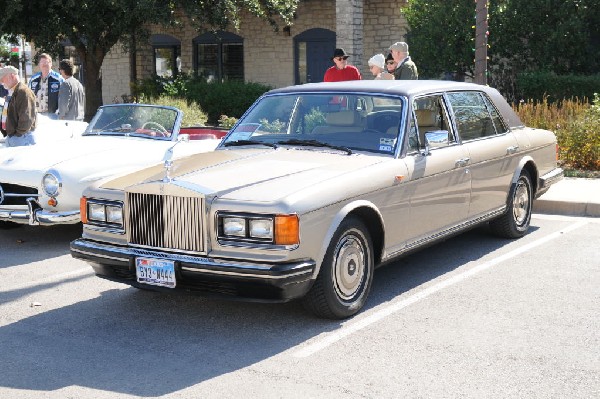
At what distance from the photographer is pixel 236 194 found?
565cm

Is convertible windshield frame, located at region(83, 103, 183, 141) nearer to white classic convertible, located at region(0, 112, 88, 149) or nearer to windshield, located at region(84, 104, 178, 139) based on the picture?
windshield, located at region(84, 104, 178, 139)

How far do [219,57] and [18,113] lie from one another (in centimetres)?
1732

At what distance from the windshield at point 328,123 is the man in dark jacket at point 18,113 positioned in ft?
12.1

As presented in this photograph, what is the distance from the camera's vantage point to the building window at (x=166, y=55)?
28016 millimetres

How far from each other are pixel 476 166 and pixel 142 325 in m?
3.29

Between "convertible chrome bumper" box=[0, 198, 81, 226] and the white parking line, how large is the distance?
3453 millimetres

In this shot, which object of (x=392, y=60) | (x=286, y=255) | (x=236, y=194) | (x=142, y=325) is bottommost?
(x=142, y=325)

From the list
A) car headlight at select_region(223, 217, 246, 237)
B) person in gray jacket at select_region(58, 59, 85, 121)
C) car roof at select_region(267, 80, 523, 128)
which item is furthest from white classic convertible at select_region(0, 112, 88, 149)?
car headlight at select_region(223, 217, 246, 237)

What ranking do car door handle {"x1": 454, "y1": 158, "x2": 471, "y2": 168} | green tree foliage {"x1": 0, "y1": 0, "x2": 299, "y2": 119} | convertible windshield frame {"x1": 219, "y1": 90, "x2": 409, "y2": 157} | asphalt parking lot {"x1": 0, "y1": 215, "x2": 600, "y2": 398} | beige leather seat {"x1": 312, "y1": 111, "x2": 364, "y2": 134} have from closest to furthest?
1. asphalt parking lot {"x1": 0, "y1": 215, "x2": 600, "y2": 398}
2. convertible windshield frame {"x1": 219, "y1": 90, "x2": 409, "y2": 157}
3. beige leather seat {"x1": 312, "y1": 111, "x2": 364, "y2": 134}
4. car door handle {"x1": 454, "y1": 158, "x2": 471, "y2": 168}
5. green tree foliage {"x1": 0, "y1": 0, "x2": 299, "y2": 119}

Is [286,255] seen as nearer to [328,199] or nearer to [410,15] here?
[328,199]

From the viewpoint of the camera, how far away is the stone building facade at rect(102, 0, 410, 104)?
2147 cm

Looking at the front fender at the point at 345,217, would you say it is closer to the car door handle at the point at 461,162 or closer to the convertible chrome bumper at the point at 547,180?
the car door handle at the point at 461,162

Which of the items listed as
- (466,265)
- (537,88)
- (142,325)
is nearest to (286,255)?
(142,325)

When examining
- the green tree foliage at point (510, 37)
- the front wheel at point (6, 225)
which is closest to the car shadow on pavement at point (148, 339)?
the front wheel at point (6, 225)
